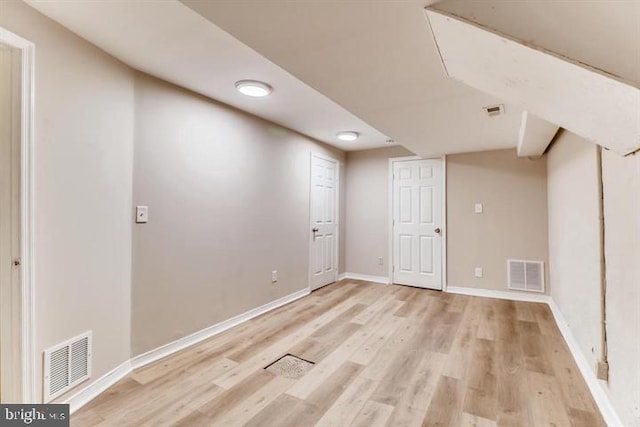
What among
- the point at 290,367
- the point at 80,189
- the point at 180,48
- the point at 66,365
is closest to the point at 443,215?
the point at 290,367

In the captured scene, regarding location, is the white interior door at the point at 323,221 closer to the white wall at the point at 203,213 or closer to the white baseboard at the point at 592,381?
the white wall at the point at 203,213

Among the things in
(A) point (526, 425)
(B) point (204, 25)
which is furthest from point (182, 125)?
(A) point (526, 425)

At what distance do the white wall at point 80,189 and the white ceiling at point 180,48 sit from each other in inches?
6.3

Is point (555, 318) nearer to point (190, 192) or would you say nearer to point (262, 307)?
point (262, 307)

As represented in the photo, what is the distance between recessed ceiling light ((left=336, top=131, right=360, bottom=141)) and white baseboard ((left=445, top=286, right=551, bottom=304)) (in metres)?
2.62

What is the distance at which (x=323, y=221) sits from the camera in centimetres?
446

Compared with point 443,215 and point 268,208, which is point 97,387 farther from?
point 443,215

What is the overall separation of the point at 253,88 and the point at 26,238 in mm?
1766

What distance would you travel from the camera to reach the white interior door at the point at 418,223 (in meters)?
4.35

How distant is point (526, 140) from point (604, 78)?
2.43m

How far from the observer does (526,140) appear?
2.95 m

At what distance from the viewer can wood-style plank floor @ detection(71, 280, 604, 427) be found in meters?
1.63

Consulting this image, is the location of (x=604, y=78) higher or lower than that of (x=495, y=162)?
lower
